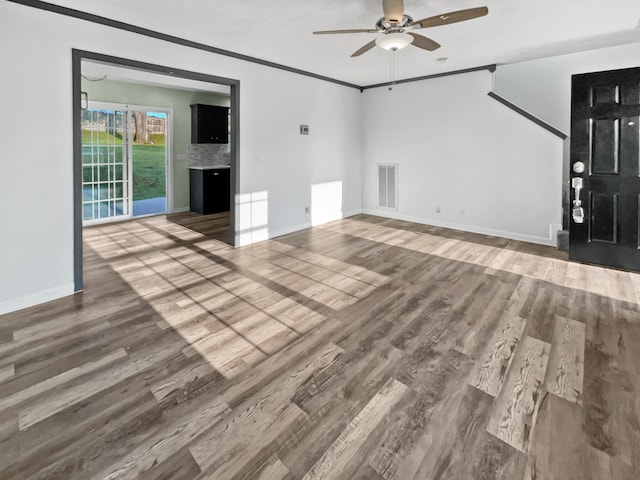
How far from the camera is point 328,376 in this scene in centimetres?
220

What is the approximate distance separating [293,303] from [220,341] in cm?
83

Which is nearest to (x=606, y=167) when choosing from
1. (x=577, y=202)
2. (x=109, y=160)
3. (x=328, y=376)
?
(x=577, y=202)

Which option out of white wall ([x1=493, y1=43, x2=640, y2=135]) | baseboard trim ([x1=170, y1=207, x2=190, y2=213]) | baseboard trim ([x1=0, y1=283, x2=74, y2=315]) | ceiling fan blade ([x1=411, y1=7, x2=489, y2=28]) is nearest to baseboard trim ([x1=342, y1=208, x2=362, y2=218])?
white wall ([x1=493, y1=43, x2=640, y2=135])

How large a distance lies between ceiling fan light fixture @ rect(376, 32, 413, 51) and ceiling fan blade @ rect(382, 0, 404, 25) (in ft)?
0.48

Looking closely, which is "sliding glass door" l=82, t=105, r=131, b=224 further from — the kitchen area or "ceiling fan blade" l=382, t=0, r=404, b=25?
"ceiling fan blade" l=382, t=0, r=404, b=25

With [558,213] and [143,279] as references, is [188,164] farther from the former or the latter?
[558,213]

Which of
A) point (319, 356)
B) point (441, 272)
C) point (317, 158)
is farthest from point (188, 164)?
point (319, 356)

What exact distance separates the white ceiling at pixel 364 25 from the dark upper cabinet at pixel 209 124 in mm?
A: 3170

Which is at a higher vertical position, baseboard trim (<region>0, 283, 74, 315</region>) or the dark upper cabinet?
the dark upper cabinet

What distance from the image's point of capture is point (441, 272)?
161 inches

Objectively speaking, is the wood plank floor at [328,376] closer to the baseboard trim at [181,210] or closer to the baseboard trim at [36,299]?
the baseboard trim at [36,299]

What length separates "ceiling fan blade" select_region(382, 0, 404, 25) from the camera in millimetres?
2725

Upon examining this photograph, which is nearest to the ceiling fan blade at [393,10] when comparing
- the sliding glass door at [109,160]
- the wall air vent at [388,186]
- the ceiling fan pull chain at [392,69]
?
the ceiling fan pull chain at [392,69]

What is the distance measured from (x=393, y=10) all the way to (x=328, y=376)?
107 inches
